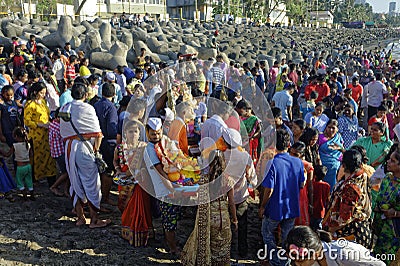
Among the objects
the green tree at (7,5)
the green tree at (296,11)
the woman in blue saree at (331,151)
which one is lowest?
the woman in blue saree at (331,151)

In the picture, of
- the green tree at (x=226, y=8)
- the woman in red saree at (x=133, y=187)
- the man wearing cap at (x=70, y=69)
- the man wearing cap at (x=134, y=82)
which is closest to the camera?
the woman in red saree at (x=133, y=187)

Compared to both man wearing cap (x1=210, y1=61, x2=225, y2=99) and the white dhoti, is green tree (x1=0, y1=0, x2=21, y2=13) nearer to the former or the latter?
man wearing cap (x1=210, y1=61, x2=225, y2=99)

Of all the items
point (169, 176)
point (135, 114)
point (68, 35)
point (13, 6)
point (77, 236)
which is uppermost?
point (13, 6)

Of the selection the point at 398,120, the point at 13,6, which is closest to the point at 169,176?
the point at 398,120

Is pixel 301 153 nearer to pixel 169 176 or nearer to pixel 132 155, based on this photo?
pixel 169 176

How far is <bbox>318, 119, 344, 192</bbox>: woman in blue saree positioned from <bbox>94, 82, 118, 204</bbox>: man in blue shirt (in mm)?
2873

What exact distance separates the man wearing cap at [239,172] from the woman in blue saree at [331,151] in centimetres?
130

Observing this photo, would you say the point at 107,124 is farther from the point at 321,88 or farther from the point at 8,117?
the point at 321,88

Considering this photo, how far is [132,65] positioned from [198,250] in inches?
466

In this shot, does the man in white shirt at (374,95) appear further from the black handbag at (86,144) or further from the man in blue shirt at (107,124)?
the black handbag at (86,144)

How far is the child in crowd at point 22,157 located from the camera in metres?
5.39

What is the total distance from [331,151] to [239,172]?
5.75ft

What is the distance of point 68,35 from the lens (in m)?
15.8

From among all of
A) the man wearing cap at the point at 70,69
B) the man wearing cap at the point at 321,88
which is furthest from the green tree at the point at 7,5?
the man wearing cap at the point at 321,88
